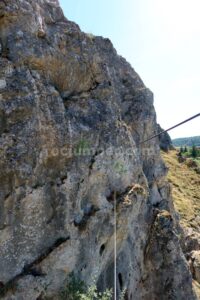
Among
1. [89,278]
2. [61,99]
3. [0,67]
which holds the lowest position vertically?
[89,278]

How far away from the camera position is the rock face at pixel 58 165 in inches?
631

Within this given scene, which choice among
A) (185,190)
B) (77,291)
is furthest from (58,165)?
(185,190)

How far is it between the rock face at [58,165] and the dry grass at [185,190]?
109 ft

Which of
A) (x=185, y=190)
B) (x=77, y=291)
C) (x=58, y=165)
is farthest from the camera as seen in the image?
(x=185, y=190)

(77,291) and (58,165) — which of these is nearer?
(77,291)

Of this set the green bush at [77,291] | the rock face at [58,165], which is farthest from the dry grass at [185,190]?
the green bush at [77,291]

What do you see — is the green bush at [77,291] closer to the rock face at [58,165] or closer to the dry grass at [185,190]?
the rock face at [58,165]

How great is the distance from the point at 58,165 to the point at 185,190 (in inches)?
2333

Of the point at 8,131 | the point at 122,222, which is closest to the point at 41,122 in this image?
the point at 8,131

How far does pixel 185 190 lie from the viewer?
73.6m

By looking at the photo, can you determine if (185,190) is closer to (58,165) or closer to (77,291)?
(58,165)

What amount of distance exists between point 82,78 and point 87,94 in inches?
38.0

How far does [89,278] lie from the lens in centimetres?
1911

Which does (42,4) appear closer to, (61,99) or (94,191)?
(61,99)
